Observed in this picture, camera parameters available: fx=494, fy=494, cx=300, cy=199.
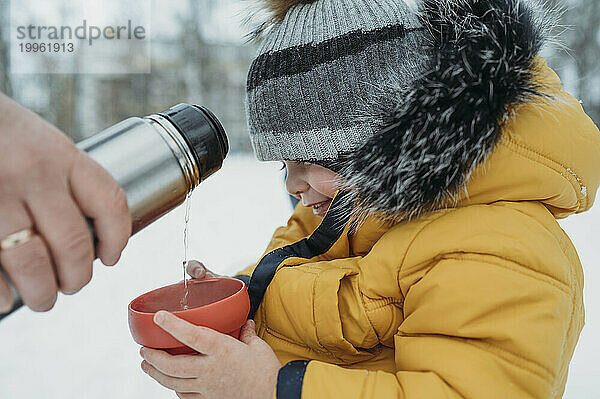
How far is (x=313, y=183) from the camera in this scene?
0.85 metres

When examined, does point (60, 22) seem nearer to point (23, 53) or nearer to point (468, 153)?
point (23, 53)

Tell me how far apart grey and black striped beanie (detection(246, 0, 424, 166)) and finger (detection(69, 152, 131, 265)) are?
353mm

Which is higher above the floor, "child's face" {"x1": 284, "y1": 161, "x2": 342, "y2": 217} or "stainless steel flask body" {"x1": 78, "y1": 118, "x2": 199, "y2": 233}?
"stainless steel flask body" {"x1": 78, "y1": 118, "x2": 199, "y2": 233}

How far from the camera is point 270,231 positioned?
242 cm

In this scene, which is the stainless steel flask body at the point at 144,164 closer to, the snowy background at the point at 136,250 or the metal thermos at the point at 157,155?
the metal thermos at the point at 157,155

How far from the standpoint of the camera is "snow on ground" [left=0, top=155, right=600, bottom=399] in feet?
3.95

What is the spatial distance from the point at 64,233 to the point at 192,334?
229mm

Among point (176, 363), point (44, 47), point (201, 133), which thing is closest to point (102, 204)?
point (201, 133)

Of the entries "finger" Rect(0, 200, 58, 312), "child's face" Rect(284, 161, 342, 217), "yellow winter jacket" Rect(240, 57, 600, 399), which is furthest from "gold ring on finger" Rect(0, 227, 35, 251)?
"child's face" Rect(284, 161, 342, 217)

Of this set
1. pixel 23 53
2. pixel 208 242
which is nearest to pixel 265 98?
pixel 208 242

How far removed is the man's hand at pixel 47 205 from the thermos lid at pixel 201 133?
12 cm

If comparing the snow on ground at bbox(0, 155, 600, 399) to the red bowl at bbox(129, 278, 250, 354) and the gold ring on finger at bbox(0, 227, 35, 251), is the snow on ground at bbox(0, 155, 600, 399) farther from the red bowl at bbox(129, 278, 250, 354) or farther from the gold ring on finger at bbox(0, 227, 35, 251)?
the gold ring on finger at bbox(0, 227, 35, 251)

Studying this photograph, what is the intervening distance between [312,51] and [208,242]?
1655 mm

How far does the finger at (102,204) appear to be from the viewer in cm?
48
